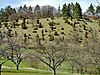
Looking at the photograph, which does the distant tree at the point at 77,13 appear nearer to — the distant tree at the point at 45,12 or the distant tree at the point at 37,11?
the distant tree at the point at 37,11

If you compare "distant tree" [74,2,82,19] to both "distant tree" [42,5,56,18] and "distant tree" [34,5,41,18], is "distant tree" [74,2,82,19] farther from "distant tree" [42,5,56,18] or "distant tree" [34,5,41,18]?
"distant tree" [42,5,56,18]

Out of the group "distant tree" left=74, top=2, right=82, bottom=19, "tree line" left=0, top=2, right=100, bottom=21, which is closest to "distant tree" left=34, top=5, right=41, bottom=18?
"tree line" left=0, top=2, right=100, bottom=21

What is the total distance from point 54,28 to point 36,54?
115 feet

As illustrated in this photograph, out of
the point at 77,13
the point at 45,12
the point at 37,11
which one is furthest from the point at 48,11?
the point at 77,13

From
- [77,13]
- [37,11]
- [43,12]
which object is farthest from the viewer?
[37,11]

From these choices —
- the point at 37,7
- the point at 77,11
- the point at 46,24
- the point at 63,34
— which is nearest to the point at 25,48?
the point at 63,34

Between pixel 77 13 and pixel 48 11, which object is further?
pixel 48 11

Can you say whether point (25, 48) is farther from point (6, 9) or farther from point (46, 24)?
point (6, 9)

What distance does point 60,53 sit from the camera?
1430 inches

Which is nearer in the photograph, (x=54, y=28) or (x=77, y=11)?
(x=54, y=28)

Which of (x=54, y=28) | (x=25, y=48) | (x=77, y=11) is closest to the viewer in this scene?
(x=25, y=48)

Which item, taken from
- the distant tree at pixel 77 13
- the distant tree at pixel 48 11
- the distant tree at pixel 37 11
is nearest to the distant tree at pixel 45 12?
the distant tree at pixel 48 11

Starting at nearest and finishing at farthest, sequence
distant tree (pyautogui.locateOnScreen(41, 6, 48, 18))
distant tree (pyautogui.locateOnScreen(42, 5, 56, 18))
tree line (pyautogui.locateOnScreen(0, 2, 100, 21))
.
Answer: tree line (pyautogui.locateOnScreen(0, 2, 100, 21)) → distant tree (pyautogui.locateOnScreen(41, 6, 48, 18)) → distant tree (pyautogui.locateOnScreen(42, 5, 56, 18))

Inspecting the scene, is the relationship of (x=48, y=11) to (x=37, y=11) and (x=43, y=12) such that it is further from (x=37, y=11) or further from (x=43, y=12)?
(x=37, y=11)
